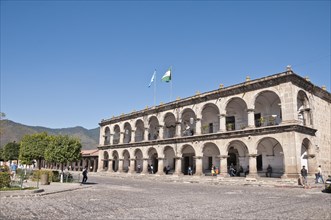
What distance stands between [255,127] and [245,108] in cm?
366

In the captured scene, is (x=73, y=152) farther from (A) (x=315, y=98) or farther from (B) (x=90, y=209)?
(A) (x=315, y=98)

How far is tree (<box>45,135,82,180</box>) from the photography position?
2027 centimetres

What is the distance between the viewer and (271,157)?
24.6 meters

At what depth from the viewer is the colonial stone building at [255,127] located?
21.0 m

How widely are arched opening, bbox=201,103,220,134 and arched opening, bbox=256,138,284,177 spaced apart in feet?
17.3

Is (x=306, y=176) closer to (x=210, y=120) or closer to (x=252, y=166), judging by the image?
(x=252, y=166)

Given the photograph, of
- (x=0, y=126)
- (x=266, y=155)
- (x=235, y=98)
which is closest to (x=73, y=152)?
(x=0, y=126)

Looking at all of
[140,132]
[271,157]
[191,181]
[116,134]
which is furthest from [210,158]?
[116,134]

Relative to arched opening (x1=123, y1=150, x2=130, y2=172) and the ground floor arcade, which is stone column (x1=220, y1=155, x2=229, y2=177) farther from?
arched opening (x1=123, y1=150, x2=130, y2=172)

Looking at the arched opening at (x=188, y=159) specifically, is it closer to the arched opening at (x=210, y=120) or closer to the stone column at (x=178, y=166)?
the stone column at (x=178, y=166)

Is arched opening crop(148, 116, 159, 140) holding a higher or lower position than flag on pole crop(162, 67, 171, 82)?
lower

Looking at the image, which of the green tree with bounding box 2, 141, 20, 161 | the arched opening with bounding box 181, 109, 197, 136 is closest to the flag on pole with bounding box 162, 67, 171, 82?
the arched opening with bounding box 181, 109, 197, 136

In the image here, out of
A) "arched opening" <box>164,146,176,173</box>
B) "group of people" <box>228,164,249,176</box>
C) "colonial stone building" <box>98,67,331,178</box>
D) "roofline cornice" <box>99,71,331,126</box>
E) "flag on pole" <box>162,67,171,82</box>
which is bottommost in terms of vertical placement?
"group of people" <box>228,164,249,176</box>

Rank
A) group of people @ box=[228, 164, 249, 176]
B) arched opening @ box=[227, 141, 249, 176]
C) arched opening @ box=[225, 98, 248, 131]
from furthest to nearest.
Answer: arched opening @ box=[225, 98, 248, 131] < arched opening @ box=[227, 141, 249, 176] < group of people @ box=[228, 164, 249, 176]
